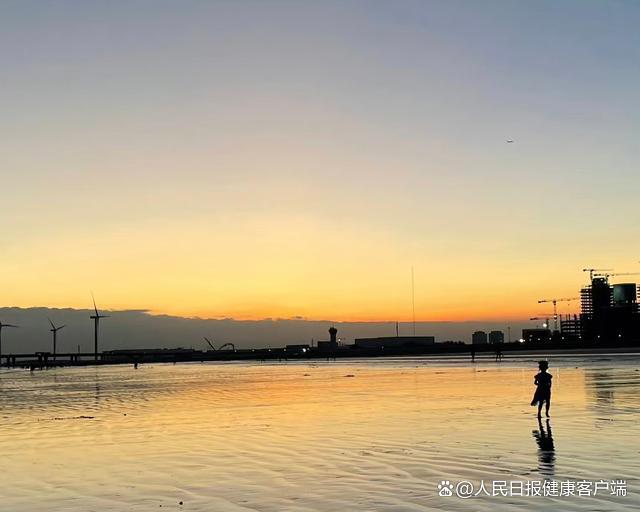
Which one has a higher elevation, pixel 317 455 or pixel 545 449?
pixel 545 449

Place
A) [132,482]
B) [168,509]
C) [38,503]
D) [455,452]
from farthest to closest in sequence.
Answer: [455,452]
[132,482]
[38,503]
[168,509]

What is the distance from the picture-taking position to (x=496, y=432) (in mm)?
30484

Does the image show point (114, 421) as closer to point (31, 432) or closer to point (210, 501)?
point (31, 432)

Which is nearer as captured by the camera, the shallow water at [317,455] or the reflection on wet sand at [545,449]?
the shallow water at [317,455]

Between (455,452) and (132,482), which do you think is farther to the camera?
(455,452)

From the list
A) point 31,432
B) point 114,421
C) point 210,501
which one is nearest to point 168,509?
point 210,501

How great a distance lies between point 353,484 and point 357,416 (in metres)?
19.3

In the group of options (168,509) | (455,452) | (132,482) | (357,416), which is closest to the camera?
(168,509)

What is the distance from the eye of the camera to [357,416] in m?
40.0

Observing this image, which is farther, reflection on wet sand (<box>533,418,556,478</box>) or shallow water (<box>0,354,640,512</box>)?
reflection on wet sand (<box>533,418,556,478</box>)

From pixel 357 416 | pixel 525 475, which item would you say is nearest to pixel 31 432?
pixel 357 416

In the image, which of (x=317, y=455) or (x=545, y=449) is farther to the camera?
(x=317, y=455)

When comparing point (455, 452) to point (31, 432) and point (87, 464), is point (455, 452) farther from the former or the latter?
point (31, 432)

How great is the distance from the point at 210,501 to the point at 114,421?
2452 cm
